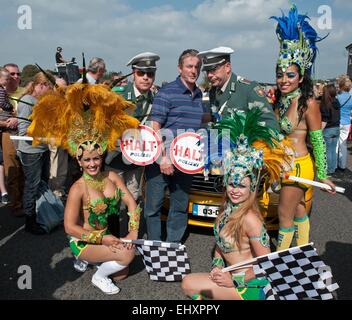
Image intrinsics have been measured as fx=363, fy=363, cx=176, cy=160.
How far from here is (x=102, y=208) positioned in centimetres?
302

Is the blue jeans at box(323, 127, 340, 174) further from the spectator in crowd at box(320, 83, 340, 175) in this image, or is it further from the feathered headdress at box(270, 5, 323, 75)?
the feathered headdress at box(270, 5, 323, 75)

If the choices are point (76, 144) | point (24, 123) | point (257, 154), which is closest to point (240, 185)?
point (257, 154)

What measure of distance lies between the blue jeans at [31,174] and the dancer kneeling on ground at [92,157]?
4.15 feet

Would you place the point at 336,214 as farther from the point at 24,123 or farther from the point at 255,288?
the point at 24,123

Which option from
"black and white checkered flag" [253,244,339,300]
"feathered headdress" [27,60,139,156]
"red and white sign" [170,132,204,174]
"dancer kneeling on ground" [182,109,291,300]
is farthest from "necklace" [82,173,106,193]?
"black and white checkered flag" [253,244,339,300]

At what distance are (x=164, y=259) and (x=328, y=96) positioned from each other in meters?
5.75

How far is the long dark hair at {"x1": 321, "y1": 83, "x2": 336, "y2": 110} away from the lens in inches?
285

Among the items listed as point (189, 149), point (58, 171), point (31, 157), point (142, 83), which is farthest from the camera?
point (58, 171)

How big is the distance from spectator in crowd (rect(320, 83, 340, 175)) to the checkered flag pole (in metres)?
5.24

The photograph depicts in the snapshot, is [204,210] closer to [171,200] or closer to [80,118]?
[171,200]

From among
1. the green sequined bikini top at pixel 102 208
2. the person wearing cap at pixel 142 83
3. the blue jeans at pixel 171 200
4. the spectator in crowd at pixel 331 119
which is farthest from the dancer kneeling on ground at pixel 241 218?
the spectator in crowd at pixel 331 119

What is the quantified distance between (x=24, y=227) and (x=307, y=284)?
11.3ft

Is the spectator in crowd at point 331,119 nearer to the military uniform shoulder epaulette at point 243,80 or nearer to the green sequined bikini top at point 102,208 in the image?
the military uniform shoulder epaulette at point 243,80

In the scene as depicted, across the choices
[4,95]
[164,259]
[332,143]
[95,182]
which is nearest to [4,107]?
[4,95]
